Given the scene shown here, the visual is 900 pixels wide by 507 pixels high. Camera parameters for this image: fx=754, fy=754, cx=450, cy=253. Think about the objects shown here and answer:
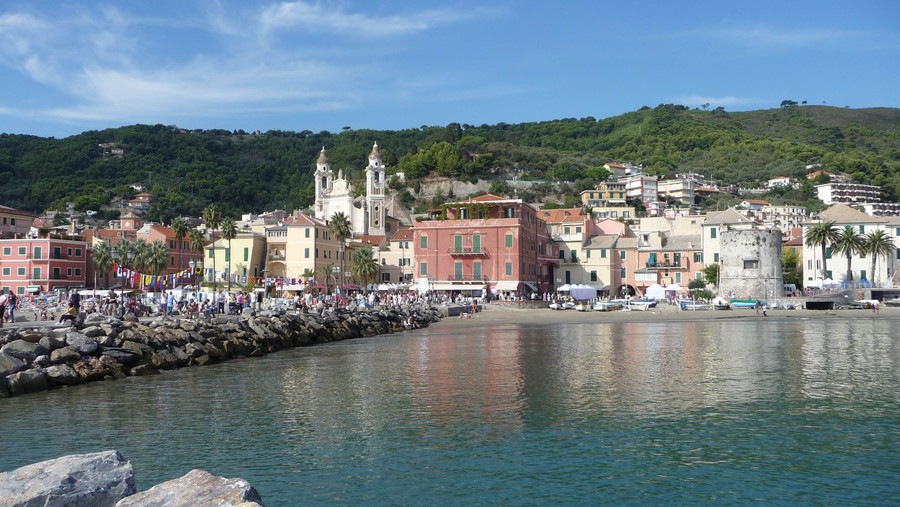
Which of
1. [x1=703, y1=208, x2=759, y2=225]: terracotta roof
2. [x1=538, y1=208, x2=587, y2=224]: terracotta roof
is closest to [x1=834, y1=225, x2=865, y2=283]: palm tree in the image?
[x1=703, y1=208, x2=759, y2=225]: terracotta roof

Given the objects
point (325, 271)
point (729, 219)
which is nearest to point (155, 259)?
point (325, 271)

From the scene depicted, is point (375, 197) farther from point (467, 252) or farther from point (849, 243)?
point (849, 243)

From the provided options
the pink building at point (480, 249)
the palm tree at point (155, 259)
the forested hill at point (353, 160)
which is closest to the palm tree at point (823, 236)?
the pink building at point (480, 249)

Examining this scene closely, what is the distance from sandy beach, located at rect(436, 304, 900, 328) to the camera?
5519 cm

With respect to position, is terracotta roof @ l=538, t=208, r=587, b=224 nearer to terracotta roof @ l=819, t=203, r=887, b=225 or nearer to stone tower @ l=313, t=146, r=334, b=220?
terracotta roof @ l=819, t=203, r=887, b=225

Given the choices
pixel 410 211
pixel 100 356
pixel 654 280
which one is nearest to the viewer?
pixel 100 356

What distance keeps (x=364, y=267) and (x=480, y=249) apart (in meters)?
11.7

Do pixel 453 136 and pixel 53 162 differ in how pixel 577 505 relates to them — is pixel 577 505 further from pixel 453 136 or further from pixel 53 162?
pixel 53 162

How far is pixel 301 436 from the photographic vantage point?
48.6ft

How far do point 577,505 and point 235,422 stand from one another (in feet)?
28.1

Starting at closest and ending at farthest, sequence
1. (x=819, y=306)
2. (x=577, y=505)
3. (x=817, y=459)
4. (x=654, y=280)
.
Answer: (x=577, y=505)
(x=817, y=459)
(x=819, y=306)
(x=654, y=280)

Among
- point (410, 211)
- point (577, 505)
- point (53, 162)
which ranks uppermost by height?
point (53, 162)

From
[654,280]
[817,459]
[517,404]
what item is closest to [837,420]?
[817,459]

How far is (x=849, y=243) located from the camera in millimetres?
68000
